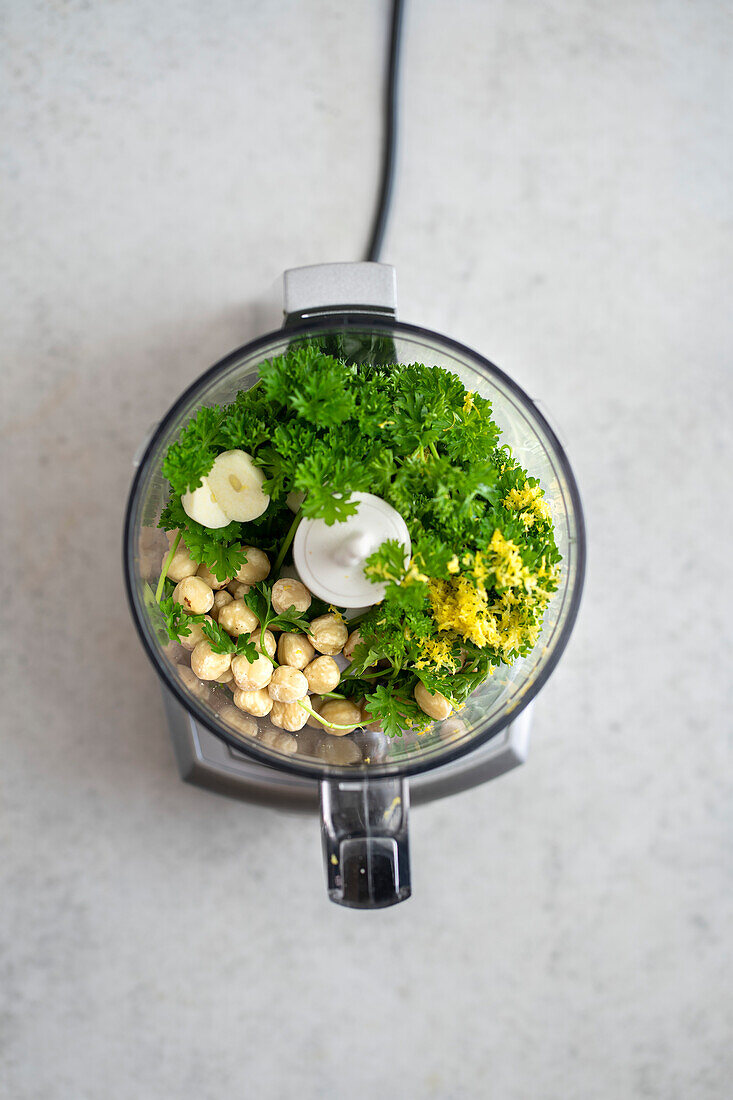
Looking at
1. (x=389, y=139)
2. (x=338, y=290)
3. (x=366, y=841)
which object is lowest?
(x=366, y=841)

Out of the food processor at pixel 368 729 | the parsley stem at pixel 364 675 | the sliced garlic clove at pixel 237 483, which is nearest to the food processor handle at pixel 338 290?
the food processor at pixel 368 729

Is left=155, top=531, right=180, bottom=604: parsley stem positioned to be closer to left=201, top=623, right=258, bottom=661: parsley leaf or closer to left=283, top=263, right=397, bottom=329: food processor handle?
left=201, top=623, right=258, bottom=661: parsley leaf

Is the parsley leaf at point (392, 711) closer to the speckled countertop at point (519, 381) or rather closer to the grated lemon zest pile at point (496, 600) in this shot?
the grated lemon zest pile at point (496, 600)

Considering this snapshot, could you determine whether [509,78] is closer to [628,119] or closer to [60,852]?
[628,119]

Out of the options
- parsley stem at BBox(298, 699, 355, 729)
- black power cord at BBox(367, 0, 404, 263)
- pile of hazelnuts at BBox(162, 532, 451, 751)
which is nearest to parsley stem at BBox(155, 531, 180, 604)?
pile of hazelnuts at BBox(162, 532, 451, 751)

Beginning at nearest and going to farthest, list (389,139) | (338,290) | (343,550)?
(343,550), (338,290), (389,139)

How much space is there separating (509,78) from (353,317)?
417 mm

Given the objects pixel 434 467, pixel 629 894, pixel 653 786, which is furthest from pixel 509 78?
pixel 629 894

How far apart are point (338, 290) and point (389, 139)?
0.27m

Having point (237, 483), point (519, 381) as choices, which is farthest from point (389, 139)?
point (237, 483)

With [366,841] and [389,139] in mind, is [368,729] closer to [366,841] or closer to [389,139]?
[366,841]

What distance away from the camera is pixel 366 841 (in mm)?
539

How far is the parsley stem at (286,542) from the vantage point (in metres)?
0.49

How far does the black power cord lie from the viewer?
0.75 metres
